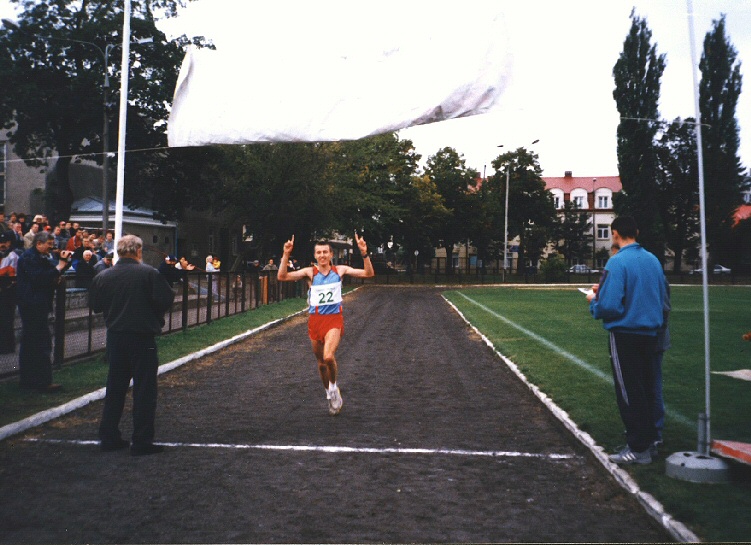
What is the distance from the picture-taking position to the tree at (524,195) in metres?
82.0

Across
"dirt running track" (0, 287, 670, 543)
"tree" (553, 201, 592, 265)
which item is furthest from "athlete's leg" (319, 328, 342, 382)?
"tree" (553, 201, 592, 265)

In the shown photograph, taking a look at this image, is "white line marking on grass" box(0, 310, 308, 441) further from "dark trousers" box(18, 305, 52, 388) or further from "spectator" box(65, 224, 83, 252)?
"spectator" box(65, 224, 83, 252)

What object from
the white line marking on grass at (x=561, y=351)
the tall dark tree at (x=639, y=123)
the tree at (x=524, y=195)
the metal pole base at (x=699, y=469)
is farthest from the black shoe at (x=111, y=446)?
the tree at (x=524, y=195)

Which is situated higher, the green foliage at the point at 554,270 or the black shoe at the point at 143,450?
the green foliage at the point at 554,270

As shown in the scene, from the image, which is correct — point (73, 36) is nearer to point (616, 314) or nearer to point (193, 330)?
point (193, 330)

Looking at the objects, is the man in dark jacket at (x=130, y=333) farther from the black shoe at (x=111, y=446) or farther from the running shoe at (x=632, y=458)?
the running shoe at (x=632, y=458)

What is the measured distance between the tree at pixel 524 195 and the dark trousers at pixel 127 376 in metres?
76.4

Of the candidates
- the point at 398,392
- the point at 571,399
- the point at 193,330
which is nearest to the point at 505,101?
the point at 571,399

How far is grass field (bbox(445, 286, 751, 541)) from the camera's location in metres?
4.84

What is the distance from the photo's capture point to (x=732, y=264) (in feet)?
279

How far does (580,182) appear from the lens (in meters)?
111

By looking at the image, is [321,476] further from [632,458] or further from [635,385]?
[635,385]

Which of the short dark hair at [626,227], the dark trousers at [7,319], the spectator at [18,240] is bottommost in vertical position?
the dark trousers at [7,319]

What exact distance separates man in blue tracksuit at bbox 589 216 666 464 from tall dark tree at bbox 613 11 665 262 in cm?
5627
